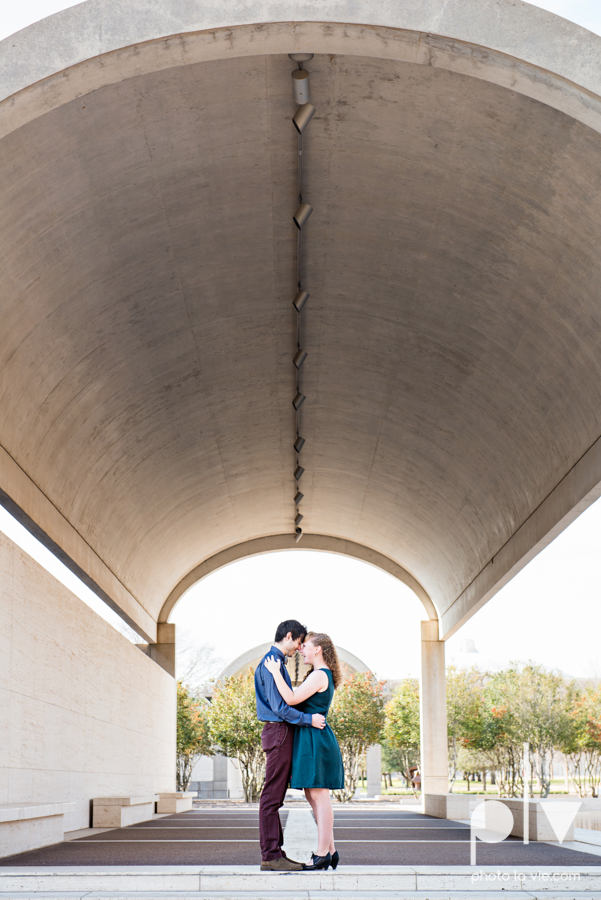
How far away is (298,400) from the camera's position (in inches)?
585

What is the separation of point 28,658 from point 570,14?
907 centimetres

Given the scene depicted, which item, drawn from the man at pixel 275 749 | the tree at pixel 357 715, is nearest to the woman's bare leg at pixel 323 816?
the man at pixel 275 749

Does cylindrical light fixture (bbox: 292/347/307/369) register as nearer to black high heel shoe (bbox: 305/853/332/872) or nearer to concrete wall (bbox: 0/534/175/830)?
concrete wall (bbox: 0/534/175/830)

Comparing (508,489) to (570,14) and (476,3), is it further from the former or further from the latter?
(476,3)

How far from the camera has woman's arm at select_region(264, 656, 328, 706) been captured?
6172mm

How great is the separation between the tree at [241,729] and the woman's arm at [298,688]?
32.3 m

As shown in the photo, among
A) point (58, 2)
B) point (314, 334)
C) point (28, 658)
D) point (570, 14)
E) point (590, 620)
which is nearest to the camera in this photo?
point (570, 14)

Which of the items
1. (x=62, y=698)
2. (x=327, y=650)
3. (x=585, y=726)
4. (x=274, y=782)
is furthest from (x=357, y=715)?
(x=274, y=782)

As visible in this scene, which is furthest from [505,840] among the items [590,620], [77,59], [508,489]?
[590,620]

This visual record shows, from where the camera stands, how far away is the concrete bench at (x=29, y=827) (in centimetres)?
834

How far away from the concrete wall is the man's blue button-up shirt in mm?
4659

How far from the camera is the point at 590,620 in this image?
73.9 metres

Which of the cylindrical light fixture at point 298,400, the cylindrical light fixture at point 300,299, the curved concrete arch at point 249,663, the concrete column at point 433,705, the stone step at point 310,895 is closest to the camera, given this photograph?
the stone step at point 310,895

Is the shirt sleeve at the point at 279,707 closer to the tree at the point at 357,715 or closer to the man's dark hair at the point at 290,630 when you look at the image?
the man's dark hair at the point at 290,630
